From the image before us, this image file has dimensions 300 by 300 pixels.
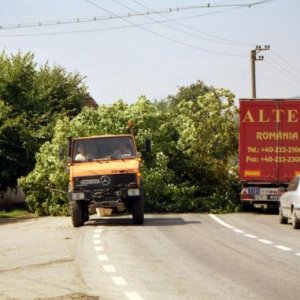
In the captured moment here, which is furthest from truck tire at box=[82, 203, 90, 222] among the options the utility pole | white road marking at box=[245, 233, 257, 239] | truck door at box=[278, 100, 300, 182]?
the utility pole

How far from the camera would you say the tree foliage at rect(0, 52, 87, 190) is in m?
35.8

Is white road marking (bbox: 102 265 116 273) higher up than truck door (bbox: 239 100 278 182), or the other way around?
truck door (bbox: 239 100 278 182)

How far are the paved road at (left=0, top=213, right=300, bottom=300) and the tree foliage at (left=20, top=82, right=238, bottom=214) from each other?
648 centimetres

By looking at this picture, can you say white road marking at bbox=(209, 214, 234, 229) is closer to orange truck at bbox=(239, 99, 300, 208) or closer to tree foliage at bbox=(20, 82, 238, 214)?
orange truck at bbox=(239, 99, 300, 208)

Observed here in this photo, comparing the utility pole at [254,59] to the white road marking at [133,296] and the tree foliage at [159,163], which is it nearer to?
the tree foliage at [159,163]

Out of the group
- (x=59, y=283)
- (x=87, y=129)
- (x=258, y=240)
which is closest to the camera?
(x=59, y=283)

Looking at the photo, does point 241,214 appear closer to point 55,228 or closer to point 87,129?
point 87,129

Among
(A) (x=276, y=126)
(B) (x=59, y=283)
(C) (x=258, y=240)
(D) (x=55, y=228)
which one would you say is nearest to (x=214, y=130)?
(A) (x=276, y=126)

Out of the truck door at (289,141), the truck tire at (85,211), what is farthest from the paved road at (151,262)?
the truck door at (289,141)

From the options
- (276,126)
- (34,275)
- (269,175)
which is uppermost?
(276,126)

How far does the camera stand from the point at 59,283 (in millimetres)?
10711

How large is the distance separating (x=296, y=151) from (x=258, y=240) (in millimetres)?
10449

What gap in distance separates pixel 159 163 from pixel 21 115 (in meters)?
10.3

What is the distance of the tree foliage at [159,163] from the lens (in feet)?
94.1
